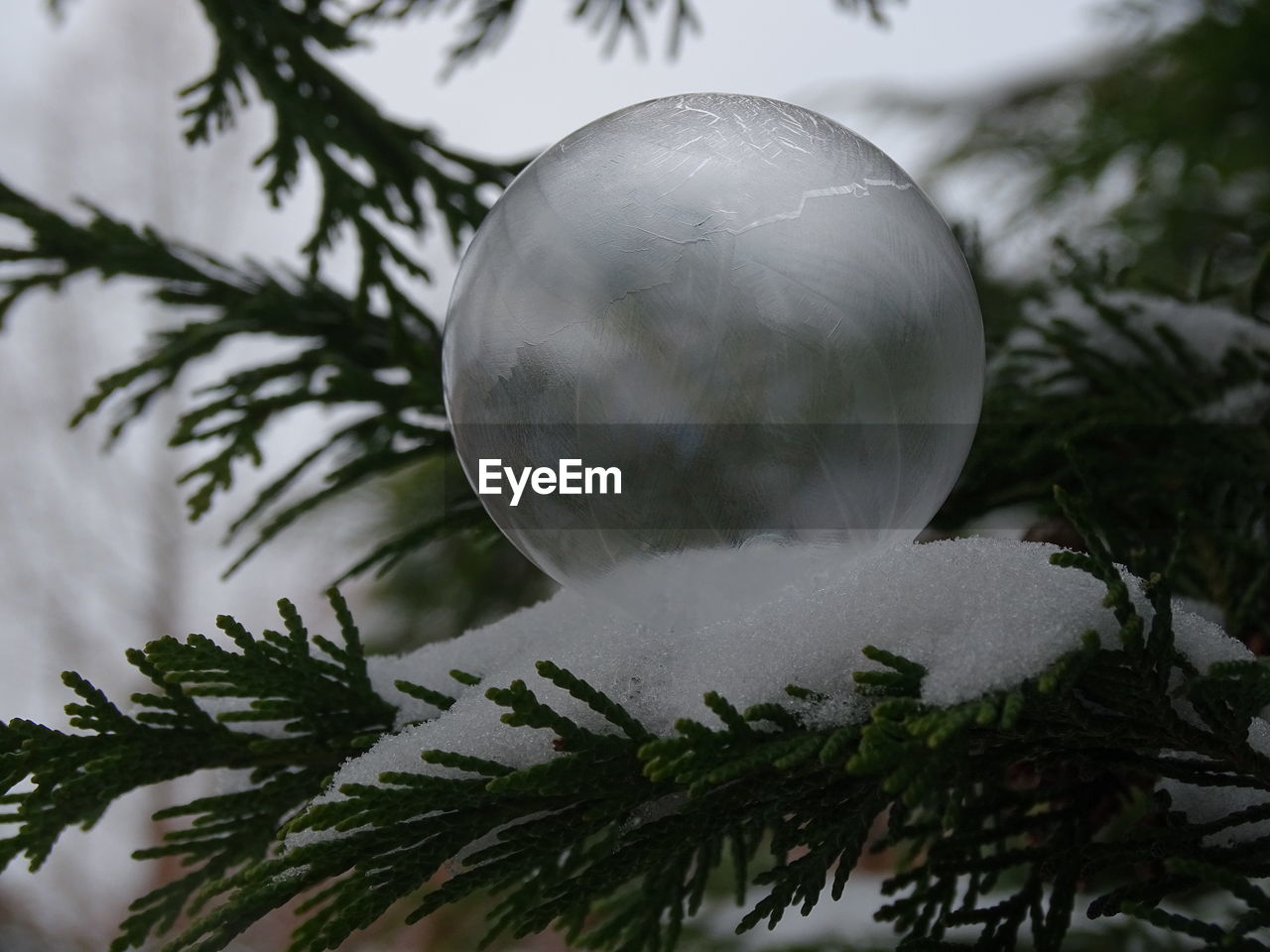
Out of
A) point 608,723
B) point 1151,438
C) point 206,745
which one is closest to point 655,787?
point 608,723

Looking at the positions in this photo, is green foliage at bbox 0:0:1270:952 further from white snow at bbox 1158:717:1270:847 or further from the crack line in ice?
the crack line in ice

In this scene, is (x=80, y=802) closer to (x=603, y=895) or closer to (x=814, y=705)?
Result: (x=603, y=895)

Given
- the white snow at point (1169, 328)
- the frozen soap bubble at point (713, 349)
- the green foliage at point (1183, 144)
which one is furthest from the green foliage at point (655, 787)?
the green foliage at point (1183, 144)

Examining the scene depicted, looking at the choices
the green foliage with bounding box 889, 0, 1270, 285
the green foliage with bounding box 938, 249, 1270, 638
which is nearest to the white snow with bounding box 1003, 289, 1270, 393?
the green foliage with bounding box 938, 249, 1270, 638

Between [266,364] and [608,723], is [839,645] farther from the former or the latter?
[266,364]

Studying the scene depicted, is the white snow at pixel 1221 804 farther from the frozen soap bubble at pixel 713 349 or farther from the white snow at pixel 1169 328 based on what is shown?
the white snow at pixel 1169 328
